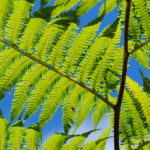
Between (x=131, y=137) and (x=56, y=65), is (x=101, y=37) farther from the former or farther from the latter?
(x=131, y=137)

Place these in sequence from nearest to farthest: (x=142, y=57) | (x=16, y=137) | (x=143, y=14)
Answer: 1. (x=143, y=14)
2. (x=142, y=57)
3. (x=16, y=137)

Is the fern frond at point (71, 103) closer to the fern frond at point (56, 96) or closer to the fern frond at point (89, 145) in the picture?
the fern frond at point (56, 96)

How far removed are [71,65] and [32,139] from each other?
0.73 metres

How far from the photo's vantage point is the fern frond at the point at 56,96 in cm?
220

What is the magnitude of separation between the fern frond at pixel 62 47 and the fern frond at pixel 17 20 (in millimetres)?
320

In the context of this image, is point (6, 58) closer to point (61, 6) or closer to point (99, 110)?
point (61, 6)

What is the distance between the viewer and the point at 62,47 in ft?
7.19

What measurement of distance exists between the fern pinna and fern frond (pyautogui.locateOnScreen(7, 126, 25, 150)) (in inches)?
6.4

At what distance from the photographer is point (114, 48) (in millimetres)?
2107

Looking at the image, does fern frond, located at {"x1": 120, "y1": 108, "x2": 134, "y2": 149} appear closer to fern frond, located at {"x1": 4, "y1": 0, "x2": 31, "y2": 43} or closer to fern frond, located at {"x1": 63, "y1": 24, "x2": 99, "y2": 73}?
fern frond, located at {"x1": 63, "y1": 24, "x2": 99, "y2": 73}

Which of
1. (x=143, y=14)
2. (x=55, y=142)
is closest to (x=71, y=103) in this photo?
(x=55, y=142)

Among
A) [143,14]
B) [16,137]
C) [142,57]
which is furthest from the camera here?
[16,137]

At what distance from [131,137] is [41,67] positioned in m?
0.89

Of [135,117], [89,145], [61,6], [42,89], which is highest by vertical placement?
[61,6]
